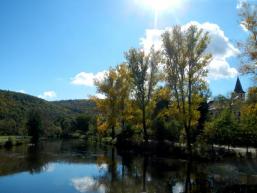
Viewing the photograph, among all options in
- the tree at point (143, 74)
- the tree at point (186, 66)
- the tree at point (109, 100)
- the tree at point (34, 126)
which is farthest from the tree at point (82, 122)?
the tree at point (186, 66)

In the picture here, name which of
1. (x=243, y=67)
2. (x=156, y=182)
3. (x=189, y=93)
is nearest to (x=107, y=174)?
(x=156, y=182)

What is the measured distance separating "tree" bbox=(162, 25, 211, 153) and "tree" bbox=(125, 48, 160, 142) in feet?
25.7

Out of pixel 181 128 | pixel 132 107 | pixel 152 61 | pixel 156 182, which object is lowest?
pixel 156 182

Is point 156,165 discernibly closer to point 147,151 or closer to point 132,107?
point 147,151

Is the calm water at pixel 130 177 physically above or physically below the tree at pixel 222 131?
below

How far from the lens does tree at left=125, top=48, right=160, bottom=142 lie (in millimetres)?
49250

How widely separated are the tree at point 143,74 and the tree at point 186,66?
7833mm

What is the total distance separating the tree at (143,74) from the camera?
49.2m

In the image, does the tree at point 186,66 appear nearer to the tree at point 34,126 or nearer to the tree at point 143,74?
the tree at point 143,74

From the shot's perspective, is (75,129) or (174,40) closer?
(174,40)

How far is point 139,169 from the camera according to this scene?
30312 mm

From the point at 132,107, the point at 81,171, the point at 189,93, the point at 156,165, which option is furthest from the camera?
the point at 132,107

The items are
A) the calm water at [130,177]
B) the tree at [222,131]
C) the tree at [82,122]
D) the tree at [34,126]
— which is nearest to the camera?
the calm water at [130,177]

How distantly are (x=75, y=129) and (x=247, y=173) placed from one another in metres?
113
